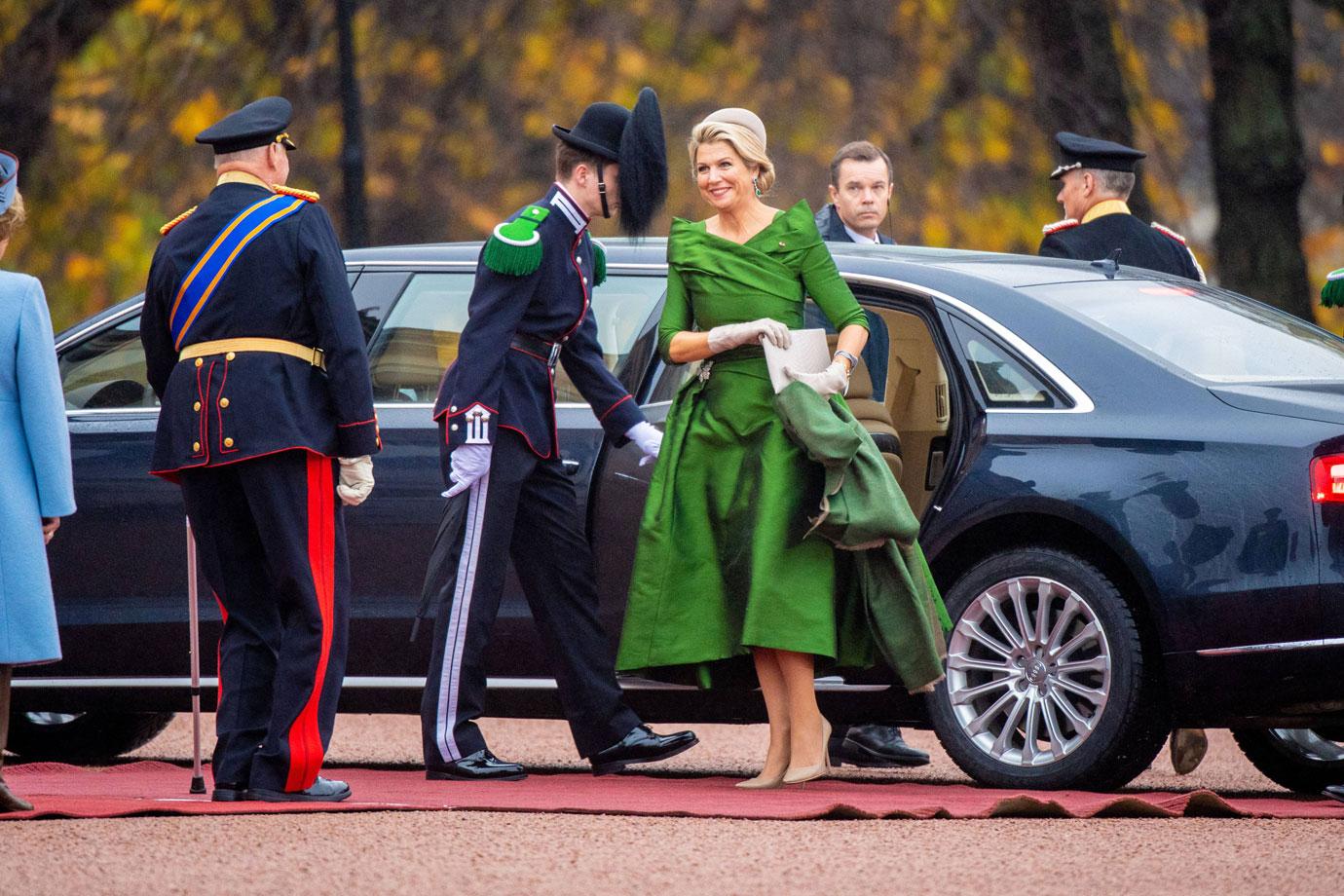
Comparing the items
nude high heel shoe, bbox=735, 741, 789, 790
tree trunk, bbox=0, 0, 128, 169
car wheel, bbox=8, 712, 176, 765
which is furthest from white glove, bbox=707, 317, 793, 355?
tree trunk, bbox=0, 0, 128, 169

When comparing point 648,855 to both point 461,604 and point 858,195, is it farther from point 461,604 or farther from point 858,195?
point 858,195

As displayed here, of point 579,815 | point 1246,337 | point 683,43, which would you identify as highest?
point 683,43

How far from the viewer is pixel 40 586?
7207 millimetres

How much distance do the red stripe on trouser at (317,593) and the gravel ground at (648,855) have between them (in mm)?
288

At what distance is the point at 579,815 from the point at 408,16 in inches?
435

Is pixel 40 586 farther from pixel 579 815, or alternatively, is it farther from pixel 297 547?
pixel 579 815

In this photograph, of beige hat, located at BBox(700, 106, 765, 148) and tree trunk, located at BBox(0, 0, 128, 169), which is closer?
beige hat, located at BBox(700, 106, 765, 148)

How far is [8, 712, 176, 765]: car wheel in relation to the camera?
9445 millimetres

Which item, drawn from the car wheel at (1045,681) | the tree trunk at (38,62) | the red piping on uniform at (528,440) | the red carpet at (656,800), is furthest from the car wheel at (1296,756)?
the tree trunk at (38,62)

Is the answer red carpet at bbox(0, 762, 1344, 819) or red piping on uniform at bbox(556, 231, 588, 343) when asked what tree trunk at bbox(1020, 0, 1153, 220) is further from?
red carpet at bbox(0, 762, 1344, 819)

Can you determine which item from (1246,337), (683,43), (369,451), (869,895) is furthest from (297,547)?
(683,43)

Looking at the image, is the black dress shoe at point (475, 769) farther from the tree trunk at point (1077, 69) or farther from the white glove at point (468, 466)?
the tree trunk at point (1077, 69)

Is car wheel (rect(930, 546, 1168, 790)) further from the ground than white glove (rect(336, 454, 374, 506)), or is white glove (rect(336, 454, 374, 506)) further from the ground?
white glove (rect(336, 454, 374, 506))

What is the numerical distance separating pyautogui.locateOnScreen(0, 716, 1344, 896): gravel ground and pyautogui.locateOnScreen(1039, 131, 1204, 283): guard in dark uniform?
9.81ft
